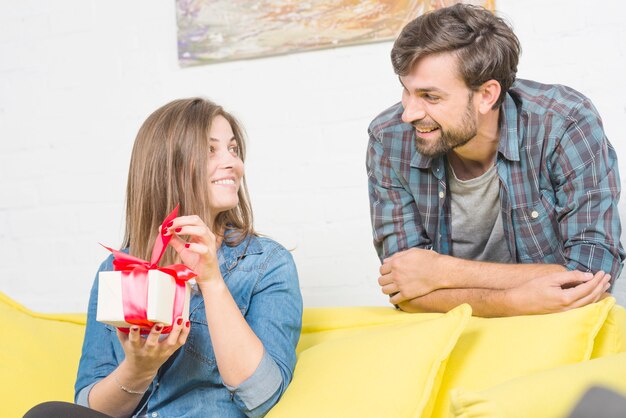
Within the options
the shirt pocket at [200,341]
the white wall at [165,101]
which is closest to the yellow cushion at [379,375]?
the shirt pocket at [200,341]

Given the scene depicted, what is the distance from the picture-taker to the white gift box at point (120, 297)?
53.1 inches

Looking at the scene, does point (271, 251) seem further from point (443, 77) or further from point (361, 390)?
point (443, 77)

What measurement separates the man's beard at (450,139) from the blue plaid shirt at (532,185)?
55 mm

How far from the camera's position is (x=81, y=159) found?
10.3ft

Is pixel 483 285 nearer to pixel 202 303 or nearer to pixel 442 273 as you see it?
pixel 442 273

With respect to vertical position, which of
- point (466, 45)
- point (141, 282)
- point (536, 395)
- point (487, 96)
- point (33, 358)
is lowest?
point (33, 358)

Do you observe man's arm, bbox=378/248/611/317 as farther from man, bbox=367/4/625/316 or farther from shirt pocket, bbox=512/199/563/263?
shirt pocket, bbox=512/199/563/263

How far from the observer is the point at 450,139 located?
200 centimetres

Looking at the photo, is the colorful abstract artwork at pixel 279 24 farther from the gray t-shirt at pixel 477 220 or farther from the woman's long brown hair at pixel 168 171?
the woman's long brown hair at pixel 168 171

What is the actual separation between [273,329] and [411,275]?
47cm

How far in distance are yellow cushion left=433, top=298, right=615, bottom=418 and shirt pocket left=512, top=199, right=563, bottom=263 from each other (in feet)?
1.35

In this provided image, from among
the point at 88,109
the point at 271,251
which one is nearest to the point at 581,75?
the point at 271,251

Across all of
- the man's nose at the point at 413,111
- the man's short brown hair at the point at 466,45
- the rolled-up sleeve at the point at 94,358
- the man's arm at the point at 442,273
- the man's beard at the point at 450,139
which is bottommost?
the rolled-up sleeve at the point at 94,358

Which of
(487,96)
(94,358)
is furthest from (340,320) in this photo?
(487,96)
